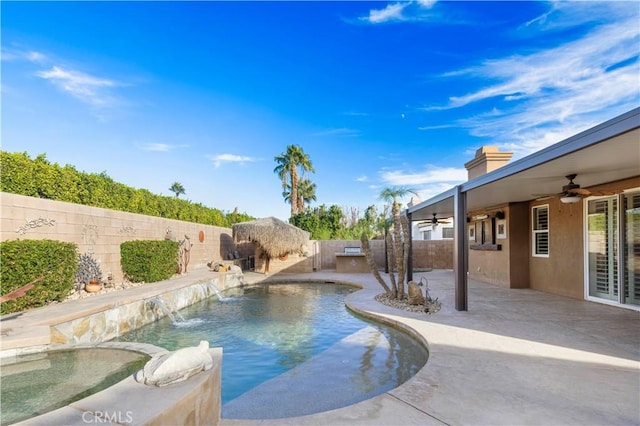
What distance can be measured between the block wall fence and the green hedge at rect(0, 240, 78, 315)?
0.52 meters

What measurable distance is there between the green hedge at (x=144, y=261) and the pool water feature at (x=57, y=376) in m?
5.00

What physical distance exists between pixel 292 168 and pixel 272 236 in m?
13.8

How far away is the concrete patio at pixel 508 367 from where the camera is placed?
107 inches

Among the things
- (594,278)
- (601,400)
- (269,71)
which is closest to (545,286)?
(594,278)

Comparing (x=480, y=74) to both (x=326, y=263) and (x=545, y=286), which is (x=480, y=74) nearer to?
(x=545, y=286)

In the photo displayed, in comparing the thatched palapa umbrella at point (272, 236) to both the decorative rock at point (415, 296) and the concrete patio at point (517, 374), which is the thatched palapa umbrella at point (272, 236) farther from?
the concrete patio at point (517, 374)

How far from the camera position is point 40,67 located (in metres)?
7.88

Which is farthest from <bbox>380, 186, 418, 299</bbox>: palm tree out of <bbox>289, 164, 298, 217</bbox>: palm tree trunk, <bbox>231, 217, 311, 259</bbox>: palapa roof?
<bbox>289, 164, 298, 217</bbox>: palm tree trunk

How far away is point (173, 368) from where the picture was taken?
2.12 metres

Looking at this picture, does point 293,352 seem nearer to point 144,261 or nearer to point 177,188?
point 144,261

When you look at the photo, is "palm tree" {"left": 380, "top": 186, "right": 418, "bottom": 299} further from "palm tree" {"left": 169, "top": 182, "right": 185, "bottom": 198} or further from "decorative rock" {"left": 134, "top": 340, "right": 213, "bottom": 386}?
"palm tree" {"left": 169, "top": 182, "right": 185, "bottom": 198}

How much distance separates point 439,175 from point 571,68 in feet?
47.4

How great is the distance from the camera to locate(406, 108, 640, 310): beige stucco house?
4.25m

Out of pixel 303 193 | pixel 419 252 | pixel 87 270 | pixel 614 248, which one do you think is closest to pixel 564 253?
pixel 614 248
